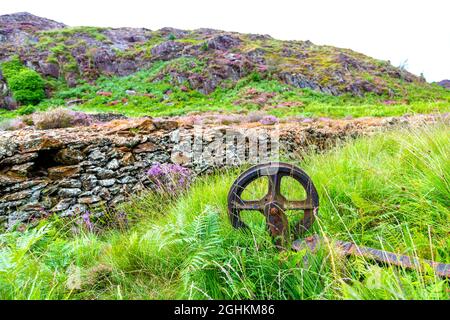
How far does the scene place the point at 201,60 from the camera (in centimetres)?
3488

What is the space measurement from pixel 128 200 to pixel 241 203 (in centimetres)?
330

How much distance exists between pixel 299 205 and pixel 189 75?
102 ft

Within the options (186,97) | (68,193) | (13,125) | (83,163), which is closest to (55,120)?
(13,125)

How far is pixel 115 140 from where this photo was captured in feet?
17.4

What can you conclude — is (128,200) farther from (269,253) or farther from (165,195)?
(269,253)

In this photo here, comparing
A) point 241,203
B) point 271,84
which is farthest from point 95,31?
point 241,203

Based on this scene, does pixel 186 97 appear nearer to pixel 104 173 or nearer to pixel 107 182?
pixel 104 173

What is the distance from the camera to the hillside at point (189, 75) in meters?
24.9

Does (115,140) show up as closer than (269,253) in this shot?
No

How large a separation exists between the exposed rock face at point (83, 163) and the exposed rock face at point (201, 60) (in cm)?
2504

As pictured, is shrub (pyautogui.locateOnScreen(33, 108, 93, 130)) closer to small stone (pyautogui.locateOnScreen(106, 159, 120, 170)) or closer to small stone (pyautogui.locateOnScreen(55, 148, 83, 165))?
small stone (pyautogui.locateOnScreen(55, 148, 83, 165))

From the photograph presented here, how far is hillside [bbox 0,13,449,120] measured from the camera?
24938 millimetres

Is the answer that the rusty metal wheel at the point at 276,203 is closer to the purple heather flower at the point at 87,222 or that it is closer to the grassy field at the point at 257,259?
the grassy field at the point at 257,259

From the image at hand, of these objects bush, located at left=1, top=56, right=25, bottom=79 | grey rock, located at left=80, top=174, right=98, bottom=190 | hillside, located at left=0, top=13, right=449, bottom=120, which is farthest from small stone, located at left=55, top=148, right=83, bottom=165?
bush, located at left=1, top=56, right=25, bottom=79
